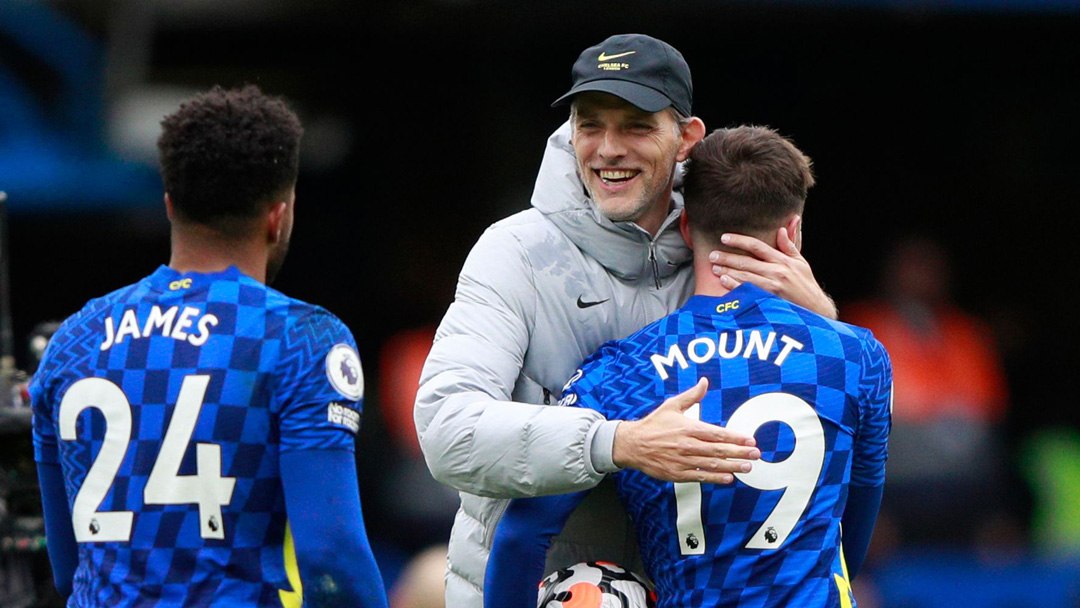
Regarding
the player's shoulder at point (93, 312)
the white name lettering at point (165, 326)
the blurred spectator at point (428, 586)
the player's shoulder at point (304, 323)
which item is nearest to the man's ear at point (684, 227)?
the player's shoulder at point (304, 323)

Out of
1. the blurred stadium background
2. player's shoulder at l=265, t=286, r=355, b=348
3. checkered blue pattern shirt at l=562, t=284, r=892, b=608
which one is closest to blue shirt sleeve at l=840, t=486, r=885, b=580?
checkered blue pattern shirt at l=562, t=284, r=892, b=608

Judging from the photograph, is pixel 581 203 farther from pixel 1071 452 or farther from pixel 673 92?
pixel 1071 452

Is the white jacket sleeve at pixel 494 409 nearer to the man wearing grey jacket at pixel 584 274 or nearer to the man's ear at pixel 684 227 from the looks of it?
the man wearing grey jacket at pixel 584 274

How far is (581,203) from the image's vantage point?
3.23 metres

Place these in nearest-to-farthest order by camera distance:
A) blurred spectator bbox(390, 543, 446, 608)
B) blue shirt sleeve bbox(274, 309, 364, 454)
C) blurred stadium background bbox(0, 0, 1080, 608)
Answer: blue shirt sleeve bbox(274, 309, 364, 454)
blurred spectator bbox(390, 543, 446, 608)
blurred stadium background bbox(0, 0, 1080, 608)

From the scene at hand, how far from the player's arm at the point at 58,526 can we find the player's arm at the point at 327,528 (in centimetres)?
56

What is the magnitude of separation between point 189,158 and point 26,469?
1.20 m

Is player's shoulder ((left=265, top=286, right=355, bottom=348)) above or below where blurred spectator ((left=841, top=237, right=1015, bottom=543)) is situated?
above

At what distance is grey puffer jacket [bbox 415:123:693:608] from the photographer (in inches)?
116

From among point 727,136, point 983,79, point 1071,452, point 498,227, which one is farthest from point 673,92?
point 983,79

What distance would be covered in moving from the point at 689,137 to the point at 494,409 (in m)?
0.83

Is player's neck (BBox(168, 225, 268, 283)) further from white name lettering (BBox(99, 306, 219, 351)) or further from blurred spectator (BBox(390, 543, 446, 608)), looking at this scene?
blurred spectator (BBox(390, 543, 446, 608))

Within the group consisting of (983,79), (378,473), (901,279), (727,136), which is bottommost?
(378,473)

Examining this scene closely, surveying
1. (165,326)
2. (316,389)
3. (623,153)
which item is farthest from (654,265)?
(165,326)
